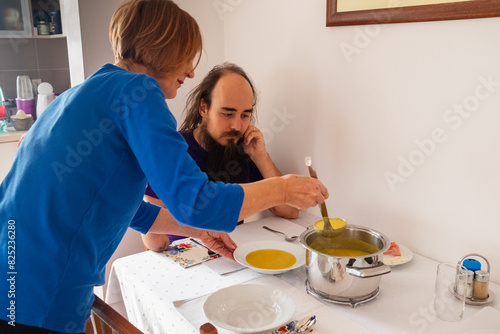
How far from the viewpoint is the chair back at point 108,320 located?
0.77 m

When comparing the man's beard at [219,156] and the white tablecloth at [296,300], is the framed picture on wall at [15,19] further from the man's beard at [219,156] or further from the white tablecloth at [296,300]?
the white tablecloth at [296,300]

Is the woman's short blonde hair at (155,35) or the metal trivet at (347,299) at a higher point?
the woman's short blonde hair at (155,35)

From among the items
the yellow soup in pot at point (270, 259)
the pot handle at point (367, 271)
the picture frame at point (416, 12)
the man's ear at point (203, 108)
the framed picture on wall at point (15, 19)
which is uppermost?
the framed picture on wall at point (15, 19)

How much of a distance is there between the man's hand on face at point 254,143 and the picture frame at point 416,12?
1.59 feet

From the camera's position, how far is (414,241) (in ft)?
4.39

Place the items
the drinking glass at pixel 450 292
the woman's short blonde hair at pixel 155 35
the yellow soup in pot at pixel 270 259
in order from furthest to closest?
the yellow soup in pot at pixel 270 259 < the drinking glass at pixel 450 292 < the woman's short blonde hair at pixel 155 35

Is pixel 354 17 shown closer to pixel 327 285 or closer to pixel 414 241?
pixel 414 241

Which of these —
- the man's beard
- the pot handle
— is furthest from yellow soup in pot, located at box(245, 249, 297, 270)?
the man's beard

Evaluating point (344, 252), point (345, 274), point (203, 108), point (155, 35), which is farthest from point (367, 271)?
point (203, 108)

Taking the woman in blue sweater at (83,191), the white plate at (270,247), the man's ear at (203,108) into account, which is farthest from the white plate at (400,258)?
the man's ear at (203,108)

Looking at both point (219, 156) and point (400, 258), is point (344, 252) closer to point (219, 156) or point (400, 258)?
point (400, 258)

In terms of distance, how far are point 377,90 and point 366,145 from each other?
19cm

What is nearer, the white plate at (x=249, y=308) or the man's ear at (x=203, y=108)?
the white plate at (x=249, y=308)

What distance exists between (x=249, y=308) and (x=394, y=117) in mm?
739
